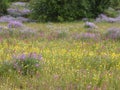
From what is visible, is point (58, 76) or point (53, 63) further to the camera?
point (53, 63)

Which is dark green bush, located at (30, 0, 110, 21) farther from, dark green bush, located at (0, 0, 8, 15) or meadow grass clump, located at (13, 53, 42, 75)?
meadow grass clump, located at (13, 53, 42, 75)

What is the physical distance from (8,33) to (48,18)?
11522mm

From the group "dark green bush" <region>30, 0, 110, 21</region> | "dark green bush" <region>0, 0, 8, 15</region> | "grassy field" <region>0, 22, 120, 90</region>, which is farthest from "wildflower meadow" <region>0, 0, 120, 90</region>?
"dark green bush" <region>0, 0, 8, 15</region>

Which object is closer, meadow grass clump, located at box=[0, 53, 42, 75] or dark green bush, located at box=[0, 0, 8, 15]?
meadow grass clump, located at box=[0, 53, 42, 75]

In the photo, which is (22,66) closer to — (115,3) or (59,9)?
(59,9)

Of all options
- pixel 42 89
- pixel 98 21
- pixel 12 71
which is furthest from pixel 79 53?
pixel 98 21

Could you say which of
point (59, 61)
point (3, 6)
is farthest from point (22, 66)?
point (3, 6)

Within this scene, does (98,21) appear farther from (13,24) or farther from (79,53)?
(79,53)

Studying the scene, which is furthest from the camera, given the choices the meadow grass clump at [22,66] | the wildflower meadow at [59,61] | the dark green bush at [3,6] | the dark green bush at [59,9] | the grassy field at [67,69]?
the dark green bush at [3,6]

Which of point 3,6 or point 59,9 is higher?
point 59,9

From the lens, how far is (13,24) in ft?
59.2

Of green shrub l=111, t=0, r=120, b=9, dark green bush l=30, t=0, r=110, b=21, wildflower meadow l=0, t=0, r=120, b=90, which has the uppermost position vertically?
wildflower meadow l=0, t=0, r=120, b=90

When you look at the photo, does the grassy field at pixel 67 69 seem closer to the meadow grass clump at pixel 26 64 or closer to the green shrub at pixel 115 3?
the meadow grass clump at pixel 26 64

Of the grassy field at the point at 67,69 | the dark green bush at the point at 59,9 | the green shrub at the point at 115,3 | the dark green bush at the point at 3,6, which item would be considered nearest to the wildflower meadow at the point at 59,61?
the grassy field at the point at 67,69
